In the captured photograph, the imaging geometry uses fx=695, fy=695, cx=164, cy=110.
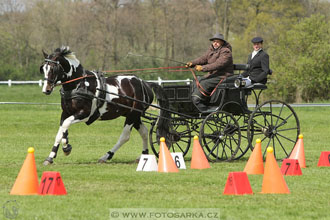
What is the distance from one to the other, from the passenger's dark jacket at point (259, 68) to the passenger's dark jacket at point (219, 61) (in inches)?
15.8

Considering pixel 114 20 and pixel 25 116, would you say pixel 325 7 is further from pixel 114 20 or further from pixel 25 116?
pixel 25 116

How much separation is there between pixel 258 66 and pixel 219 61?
89 centimetres

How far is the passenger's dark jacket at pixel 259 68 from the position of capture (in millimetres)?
12617

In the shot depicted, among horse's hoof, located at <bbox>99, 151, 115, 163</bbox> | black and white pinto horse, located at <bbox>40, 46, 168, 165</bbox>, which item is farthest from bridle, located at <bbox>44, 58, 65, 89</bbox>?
horse's hoof, located at <bbox>99, 151, 115, 163</bbox>

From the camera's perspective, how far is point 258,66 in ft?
41.9

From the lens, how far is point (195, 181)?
961 centimetres

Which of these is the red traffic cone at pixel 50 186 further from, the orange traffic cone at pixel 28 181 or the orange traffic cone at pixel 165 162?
the orange traffic cone at pixel 165 162

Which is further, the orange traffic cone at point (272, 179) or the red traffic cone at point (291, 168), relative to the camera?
the red traffic cone at point (291, 168)

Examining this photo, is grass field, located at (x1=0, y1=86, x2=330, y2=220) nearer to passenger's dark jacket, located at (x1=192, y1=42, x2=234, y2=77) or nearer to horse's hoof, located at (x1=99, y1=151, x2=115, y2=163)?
horse's hoof, located at (x1=99, y1=151, x2=115, y2=163)

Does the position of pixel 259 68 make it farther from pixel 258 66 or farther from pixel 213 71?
pixel 213 71

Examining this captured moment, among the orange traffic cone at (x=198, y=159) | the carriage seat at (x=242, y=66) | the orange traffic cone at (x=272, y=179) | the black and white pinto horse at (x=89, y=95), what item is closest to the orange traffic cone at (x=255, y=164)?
the orange traffic cone at (x=198, y=159)

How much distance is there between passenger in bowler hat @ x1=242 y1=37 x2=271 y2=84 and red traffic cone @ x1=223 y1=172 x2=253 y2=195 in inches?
188

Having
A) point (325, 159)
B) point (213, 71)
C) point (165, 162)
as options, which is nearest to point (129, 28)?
point (213, 71)

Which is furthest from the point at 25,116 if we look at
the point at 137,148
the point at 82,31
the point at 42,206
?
the point at 82,31
